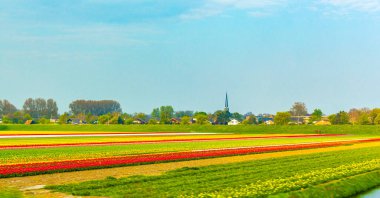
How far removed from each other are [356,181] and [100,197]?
37.0ft

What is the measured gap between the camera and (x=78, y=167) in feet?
84.2

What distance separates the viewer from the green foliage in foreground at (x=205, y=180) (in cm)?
1841

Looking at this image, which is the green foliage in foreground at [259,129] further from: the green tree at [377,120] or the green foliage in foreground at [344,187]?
the green foliage in foreground at [344,187]

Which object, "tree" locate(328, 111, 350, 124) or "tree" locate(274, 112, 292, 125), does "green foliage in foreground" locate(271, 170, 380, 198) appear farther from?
"tree" locate(328, 111, 350, 124)

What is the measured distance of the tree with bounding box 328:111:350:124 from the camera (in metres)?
143

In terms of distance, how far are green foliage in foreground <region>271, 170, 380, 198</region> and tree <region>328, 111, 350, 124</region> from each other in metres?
122

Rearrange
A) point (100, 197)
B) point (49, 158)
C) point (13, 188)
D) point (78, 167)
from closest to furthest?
1. point (100, 197)
2. point (13, 188)
3. point (78, 167)
4. point (49, 158)

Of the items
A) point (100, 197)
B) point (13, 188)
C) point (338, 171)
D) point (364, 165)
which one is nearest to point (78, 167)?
point (13, 188)

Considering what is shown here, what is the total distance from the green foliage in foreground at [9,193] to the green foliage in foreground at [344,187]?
340 inches

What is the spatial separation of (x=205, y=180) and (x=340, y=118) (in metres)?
132

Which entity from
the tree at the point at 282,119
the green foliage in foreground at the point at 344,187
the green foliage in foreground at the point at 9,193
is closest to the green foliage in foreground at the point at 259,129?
the tree at the point at 282,119

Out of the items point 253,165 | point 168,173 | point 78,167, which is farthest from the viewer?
point 253,165

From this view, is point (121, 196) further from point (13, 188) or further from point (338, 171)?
point (338, 171)

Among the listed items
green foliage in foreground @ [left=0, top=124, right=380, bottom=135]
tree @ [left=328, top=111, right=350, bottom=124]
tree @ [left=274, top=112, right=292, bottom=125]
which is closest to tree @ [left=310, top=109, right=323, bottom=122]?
tree @ [left=328, top=111, right=350, bottom=124]
